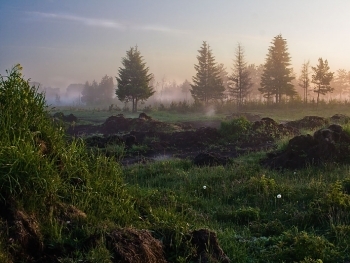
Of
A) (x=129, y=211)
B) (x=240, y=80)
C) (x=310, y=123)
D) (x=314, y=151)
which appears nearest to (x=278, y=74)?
(x=240, y=80)

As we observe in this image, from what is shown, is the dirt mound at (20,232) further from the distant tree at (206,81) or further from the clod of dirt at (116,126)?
the distant tree at (206,81)

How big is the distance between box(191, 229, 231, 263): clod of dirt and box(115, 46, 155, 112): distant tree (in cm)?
4075

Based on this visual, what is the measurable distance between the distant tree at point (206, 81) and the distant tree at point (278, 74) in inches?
244

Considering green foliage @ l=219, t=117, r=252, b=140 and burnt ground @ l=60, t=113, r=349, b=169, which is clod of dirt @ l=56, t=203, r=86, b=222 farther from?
green foliage @ l=219, t=117, r=252, b=140

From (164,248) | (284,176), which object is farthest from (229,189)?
(164,248)

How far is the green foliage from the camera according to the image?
56.9 feet

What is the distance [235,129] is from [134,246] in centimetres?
1375

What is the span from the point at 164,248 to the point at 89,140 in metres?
11.9

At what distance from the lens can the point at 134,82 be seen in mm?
46219

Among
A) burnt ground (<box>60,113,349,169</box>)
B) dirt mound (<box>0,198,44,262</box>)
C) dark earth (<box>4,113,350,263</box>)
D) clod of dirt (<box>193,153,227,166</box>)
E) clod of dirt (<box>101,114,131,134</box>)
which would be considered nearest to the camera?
dirt mound (<box>0,198,44,262</box>)

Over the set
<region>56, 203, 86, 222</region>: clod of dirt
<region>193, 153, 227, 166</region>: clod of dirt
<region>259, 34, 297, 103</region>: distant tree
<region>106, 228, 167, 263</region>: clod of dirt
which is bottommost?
<region>193, 153, 227, 166</region>: clod of dirt

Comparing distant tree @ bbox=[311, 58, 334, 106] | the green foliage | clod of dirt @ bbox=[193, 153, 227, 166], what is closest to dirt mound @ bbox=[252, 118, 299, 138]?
the green foliage

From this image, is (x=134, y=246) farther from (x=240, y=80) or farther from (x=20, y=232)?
(x=240, y=80)

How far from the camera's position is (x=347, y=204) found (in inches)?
263
